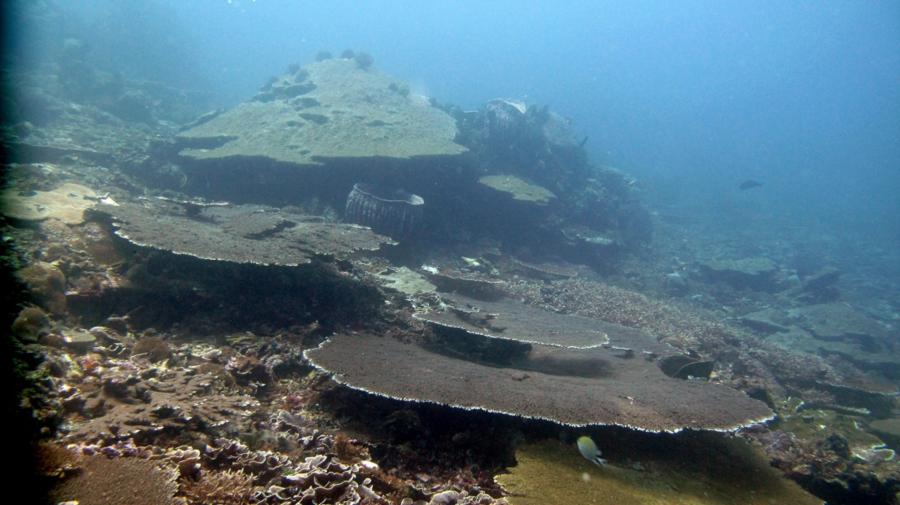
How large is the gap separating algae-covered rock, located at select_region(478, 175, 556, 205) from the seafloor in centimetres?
265

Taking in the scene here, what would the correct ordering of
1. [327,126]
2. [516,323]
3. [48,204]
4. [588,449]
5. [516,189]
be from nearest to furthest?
[588,449] → [516,323] → [48,204] → [327,126] → [516,189]

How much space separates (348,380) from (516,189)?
11193mm

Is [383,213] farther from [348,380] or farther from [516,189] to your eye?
[348,380]

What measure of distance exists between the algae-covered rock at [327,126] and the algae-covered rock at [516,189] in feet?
5.96

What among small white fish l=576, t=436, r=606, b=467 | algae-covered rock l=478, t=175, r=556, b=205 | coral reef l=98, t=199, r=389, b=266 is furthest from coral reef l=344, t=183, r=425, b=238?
small white fish l=576, t=436, r=606, b=467

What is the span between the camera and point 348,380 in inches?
170

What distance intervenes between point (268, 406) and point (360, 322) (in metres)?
2.39

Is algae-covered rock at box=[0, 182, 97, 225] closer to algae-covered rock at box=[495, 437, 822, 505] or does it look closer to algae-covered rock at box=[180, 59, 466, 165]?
algae-covered rock at box=[180, 59, 466, 165]

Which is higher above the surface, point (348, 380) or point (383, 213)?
point (383, 213)

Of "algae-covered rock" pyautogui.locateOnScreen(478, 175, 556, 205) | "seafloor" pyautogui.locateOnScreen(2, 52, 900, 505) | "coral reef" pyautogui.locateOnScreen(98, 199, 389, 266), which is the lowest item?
"seafloor" pyautogui.locateOnScreen(2, 52, 900, 505)

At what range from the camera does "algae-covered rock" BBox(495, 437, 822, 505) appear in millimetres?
3471

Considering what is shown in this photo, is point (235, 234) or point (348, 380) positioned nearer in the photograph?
point (348, 380)

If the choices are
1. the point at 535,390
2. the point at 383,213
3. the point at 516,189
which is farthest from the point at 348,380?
the point at 516,189

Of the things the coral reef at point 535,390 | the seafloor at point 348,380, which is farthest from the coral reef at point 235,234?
the coral reef at point 535,390
